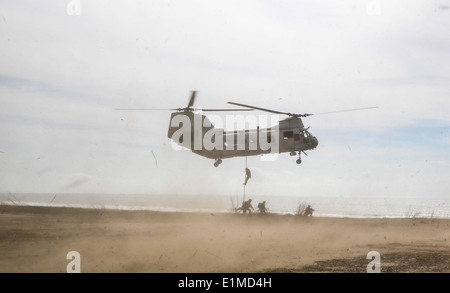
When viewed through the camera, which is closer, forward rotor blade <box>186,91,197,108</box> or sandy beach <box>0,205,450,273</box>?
sandy beach <box>0,205,450,273</box>

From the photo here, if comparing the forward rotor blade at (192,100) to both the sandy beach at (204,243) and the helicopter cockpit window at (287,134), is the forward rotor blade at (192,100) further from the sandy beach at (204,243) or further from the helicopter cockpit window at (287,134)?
the sandy beach at (204,243)

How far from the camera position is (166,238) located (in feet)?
69.3

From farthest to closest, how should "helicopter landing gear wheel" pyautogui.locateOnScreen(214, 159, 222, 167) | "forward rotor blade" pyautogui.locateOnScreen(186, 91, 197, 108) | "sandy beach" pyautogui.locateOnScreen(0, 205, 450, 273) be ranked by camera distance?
"helicopter landing gear wheel" pyautogui.locateOnScreen(214, 159, 222, 167)
"forward rotor blade" pyautogui.locateOnScreen(186, 91, 197, 108)
"sandy beach" pyautogui.locateOnScreen(0, 205, 450, 273)

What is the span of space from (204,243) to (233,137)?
7127 millimetres

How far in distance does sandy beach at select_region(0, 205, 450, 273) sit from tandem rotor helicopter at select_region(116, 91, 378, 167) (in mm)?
4110

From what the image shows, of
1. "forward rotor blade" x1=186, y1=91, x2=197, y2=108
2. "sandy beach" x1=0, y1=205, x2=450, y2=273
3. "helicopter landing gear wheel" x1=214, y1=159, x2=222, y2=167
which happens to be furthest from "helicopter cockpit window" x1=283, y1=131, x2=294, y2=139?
"forward rotor blade" x1=186, y1=91, x2=197, y2=108

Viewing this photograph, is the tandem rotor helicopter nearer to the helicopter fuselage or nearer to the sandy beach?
the helicopter fuselage

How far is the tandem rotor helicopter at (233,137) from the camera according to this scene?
82.8ft

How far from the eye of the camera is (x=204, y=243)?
2052 centimetres

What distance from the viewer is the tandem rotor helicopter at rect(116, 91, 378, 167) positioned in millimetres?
25250

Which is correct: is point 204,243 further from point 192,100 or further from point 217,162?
point 192,100

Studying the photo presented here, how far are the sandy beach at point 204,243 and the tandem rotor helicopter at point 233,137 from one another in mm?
4110
